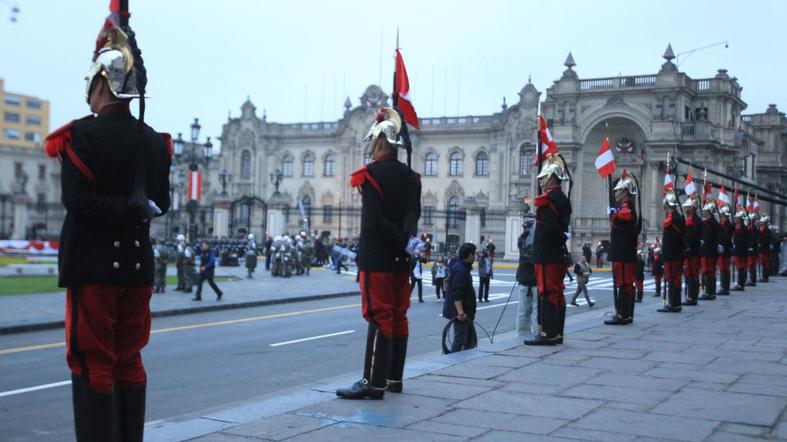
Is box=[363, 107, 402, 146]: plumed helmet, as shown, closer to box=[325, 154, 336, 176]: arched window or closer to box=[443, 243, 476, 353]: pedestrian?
box=[443, 243, 476, 353]: pedestrian

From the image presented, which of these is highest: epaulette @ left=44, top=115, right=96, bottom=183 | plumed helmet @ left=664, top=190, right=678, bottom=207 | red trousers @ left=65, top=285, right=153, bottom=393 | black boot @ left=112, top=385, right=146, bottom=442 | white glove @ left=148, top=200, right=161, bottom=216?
plumed helmet @ left=664, top=190, right=678, bottom=207

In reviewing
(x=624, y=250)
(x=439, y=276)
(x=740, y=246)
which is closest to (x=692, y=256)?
(x=624, y=250)

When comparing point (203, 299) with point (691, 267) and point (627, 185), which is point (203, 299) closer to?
point (691, 267)

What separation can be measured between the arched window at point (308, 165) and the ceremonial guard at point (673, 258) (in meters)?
63.0

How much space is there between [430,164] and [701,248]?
5355 centimetres

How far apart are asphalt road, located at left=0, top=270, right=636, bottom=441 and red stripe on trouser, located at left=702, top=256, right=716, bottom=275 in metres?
4.26

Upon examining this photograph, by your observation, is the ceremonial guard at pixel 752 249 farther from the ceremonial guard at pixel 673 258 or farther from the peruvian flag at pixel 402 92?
the peruvian flag at pixel 402 92

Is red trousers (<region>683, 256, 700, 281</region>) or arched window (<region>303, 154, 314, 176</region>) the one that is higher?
arched window (<region>303, 154, 314, 176</region>)

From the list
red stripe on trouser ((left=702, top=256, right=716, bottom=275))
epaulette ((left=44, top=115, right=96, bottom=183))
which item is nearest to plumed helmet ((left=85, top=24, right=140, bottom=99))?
epaulette ((left=44, top=115, right=96, bottom=183))

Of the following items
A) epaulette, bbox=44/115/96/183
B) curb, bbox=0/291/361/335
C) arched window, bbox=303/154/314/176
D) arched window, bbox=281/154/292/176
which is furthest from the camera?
arched window, bbox=281/154/292/176

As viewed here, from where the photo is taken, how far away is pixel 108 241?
15.1ft

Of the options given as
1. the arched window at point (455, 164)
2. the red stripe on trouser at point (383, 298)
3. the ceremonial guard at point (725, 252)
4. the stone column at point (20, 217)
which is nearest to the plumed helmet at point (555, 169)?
the red stripe on trouser at point (383, 298)

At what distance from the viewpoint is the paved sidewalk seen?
1582 centimetres

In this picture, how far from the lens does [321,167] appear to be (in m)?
76.4
